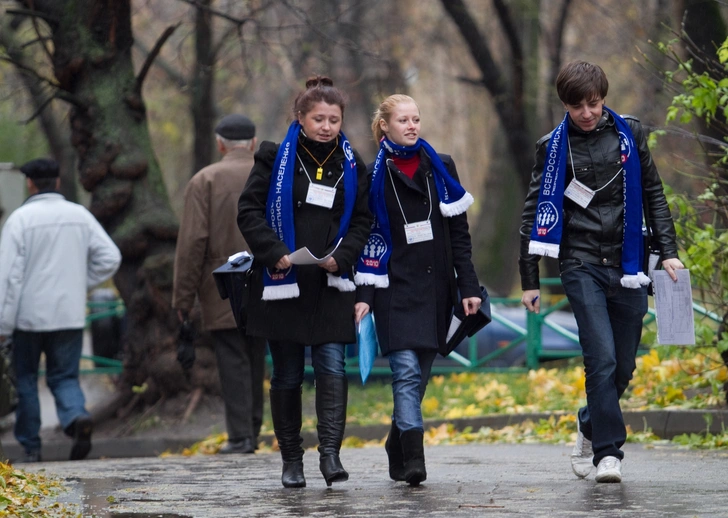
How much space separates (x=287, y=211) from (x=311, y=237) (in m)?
0.17

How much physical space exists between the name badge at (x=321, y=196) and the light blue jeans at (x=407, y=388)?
748mm

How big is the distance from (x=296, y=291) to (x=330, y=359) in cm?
37

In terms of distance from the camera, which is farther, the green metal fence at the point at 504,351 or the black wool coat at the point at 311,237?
the green metal fence at the point at 504,351

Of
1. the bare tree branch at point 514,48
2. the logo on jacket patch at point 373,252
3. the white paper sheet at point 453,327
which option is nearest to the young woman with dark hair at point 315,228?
the logo on jacket patch at point 373,252

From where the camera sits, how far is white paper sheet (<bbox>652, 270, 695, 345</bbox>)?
5.75 m

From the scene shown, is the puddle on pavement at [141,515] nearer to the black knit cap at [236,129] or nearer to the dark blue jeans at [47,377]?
the black knit cap at [236,129]

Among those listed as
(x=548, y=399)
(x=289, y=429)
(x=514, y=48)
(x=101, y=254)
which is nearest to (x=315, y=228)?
(x=289, y=429)

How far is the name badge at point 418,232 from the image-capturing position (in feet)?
19.7

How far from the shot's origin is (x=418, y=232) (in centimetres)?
599

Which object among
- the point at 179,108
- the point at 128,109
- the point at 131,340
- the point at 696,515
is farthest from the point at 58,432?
the point at 179,108

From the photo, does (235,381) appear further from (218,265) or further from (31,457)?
(31,457)

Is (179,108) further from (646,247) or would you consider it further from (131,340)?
(646,247)

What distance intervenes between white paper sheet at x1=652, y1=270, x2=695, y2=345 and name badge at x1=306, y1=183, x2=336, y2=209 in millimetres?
1494

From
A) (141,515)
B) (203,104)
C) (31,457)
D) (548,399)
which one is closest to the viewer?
(141,515)
